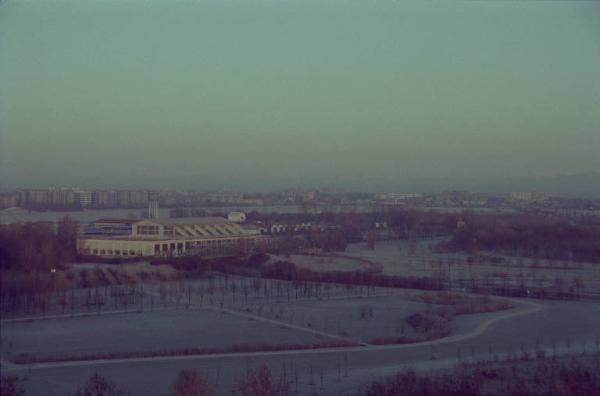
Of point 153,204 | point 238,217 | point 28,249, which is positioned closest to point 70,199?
point 28,249

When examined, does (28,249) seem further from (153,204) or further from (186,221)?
(153,204)

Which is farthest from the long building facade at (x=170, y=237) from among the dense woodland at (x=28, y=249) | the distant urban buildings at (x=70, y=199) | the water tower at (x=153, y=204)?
the dense woodland at (x=28, y=249)

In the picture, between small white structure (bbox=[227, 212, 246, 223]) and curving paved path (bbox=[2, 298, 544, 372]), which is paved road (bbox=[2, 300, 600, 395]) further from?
small white structure (bbox=[227, 212, 246, 223])

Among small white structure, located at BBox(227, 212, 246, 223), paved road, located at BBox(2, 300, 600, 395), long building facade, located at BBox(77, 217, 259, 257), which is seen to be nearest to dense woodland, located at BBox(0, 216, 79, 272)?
paved road, located at BBox(2, 300, 600, 395)

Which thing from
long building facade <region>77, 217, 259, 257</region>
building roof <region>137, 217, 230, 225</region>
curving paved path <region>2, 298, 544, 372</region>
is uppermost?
building roof <region>137, 217, 230, 225</region>

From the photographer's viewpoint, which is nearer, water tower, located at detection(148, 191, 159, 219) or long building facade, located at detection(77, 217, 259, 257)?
long building facade, located at detection(77, 217, 259, 257)

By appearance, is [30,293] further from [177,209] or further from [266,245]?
[177,209]

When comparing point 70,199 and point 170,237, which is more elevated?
point 70,199

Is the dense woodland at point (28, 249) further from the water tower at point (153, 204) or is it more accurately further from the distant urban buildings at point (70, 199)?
the water tower at point (153, 204)

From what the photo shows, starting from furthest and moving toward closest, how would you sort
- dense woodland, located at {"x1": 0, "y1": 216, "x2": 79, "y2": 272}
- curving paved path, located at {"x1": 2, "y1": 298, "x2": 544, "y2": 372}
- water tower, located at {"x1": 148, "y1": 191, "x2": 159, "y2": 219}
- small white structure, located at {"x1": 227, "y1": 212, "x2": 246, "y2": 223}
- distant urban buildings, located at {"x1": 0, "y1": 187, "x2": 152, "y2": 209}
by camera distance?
small white structure, located at {"x1": 227, "y1": 212, "x2": 246, "y2": 223}, water tower, located at {"x1": 148, "y1": 191, "x2": 159, "y2": 219}, distant urban buildings, located at {"x1": 0, "y1": 187, "x2": 152, "y2": 209}, curving paved path, located at {"x1": 2, "y1": 298, "x2": 544, "y2": 372}, dense woodland, located at {"x1": 0, "y1": 216, "x2": 79, "y2": 272}
